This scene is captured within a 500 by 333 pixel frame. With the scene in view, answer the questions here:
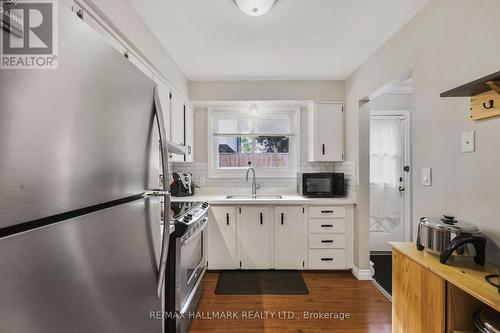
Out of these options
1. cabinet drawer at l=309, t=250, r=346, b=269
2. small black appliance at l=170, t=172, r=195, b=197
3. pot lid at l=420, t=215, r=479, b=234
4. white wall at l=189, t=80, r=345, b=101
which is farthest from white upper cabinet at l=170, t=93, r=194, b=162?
pot lid at l=420, t=215, r=479, b=234

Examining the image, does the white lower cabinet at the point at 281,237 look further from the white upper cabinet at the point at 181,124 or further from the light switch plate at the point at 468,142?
the light switch plate at the point at 468,142

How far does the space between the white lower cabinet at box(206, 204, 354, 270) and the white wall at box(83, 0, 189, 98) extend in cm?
163

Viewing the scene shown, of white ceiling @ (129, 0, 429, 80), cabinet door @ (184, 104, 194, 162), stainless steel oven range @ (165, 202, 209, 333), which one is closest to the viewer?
stainless steel oven range @ (165, 202, 209, 333)

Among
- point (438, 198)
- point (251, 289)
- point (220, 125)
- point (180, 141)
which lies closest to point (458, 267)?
point (438, 198)

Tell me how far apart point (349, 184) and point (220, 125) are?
6.53ft

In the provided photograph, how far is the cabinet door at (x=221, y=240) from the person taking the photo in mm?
2895

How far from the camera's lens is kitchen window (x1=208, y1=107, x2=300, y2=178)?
3580mm

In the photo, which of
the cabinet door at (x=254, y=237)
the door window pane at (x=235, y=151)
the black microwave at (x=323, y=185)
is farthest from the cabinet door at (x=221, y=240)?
the black microwave at (x=323, y=185)

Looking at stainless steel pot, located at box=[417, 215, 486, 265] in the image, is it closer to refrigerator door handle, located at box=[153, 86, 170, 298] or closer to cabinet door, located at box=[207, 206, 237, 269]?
refrigerator door handle, located at box=[153, 86, 170, 298]

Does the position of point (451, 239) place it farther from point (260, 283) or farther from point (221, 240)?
point (221, 240)

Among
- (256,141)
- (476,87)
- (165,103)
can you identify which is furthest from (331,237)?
(165,103)

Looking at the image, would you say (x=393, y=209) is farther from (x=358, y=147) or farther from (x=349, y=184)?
(x=358, y=147)

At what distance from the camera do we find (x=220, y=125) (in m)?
3.60

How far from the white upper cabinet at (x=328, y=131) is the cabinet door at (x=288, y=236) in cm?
90
